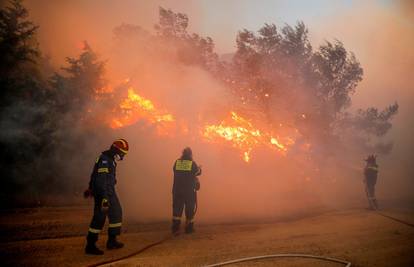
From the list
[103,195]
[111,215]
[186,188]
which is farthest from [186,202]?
[103,195]

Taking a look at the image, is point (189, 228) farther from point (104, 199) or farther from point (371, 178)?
point (371, 178)

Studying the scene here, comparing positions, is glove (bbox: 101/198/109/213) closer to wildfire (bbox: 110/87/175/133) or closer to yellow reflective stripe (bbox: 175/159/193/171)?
yellow reflective stripe (bbox: 175/159/193/171)

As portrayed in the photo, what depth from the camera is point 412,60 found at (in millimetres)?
33219

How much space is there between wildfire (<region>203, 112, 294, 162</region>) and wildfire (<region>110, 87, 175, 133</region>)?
8.77 ft

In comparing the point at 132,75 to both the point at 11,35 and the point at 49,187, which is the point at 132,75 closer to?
the point at 11,35

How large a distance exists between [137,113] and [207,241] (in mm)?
10738

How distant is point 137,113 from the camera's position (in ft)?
54.5

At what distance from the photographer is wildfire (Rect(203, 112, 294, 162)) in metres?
18.2

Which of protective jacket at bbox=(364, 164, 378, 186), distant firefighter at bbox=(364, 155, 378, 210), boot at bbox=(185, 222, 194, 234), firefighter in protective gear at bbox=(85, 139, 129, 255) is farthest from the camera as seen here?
protective jacket at bbox=(364, 164, 378, 186)

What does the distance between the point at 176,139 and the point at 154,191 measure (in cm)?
422

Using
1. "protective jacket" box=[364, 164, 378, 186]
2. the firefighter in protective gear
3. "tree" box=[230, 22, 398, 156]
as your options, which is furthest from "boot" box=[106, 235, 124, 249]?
"tree" box=[230, 22, 398, 156]

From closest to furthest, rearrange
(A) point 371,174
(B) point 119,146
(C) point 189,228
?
(B) point 119,146 → (C) point 189,228 → (A) point 371,174

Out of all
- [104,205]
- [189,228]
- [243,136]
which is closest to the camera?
[104,205]

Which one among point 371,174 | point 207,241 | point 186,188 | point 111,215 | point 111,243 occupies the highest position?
point 371,174
